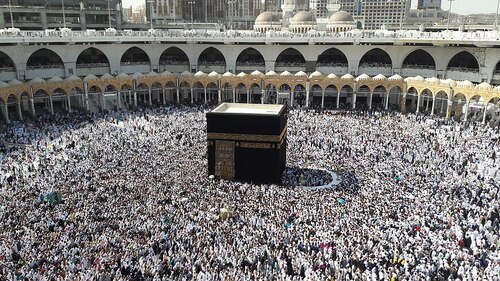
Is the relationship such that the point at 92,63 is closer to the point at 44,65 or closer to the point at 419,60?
the point at 44,65

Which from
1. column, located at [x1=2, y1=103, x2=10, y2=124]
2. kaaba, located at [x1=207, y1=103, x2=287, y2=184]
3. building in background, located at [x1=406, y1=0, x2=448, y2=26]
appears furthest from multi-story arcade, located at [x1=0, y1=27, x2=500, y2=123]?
building in background, located at [x1=406, y1=0, x2=448, y2=26]

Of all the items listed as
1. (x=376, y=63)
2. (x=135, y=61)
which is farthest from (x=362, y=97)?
(x=135, y=61)

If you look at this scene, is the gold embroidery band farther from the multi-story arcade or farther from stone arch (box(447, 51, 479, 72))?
stone arch (box(447, 51, 479, 72))

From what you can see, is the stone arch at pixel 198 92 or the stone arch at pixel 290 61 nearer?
the stone arch at pixel 198 92

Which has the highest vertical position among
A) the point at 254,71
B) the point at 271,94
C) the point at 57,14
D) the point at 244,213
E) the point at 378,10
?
the point at 378,10

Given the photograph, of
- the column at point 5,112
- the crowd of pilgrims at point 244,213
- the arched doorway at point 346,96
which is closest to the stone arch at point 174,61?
the arched doorway at point 346,96

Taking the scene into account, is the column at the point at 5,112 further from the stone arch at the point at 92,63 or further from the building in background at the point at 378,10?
the building in background at the point at 378,10
